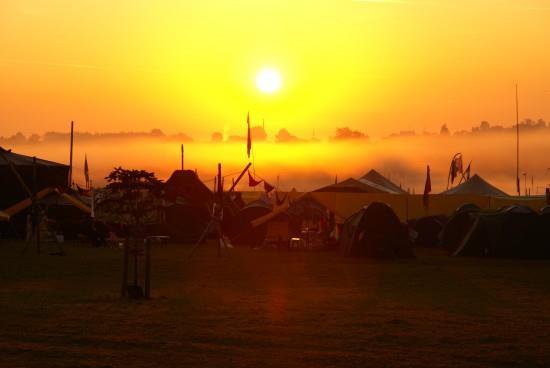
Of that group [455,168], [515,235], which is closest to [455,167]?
[455,168]

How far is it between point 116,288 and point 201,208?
2976 cm

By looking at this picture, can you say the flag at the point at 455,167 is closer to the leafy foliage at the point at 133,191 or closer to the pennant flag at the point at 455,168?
the pennant flag at the point at 455,168

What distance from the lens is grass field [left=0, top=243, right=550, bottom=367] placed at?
1255 centimetres

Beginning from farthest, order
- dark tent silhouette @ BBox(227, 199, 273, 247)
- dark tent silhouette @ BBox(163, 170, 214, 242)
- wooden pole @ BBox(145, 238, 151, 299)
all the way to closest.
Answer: dark tent silhouette @ BBox(163, 170, 214, 242)
dark tent silhouette @ BBox(227, 199, 273, 247)
wooden pole @ BBox(145, 238, 151, 299)

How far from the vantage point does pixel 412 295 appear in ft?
70.3

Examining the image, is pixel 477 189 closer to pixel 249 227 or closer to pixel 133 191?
pixel 249 227

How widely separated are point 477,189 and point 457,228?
23.1 m

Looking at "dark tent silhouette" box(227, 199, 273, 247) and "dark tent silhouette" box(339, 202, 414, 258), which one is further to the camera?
"dark tent silhouette" box(227, 199, 273, 247)

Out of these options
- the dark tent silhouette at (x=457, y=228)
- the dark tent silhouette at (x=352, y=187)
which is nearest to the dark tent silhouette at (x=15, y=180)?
the dark tent silhouette at (x=352, y=187)

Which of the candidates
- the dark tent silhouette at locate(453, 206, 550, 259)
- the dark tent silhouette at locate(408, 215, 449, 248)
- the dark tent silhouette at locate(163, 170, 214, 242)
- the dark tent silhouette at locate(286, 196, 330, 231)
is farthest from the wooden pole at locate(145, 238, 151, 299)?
the dark tent silhouette at locate(163, 170, 214, 242)

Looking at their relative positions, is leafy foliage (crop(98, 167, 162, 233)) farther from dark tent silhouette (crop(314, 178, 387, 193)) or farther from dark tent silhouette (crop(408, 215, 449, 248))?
dark tent silhouette (crop(314, 178, 387, 193))

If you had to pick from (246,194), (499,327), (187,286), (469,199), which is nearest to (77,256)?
(187,286)

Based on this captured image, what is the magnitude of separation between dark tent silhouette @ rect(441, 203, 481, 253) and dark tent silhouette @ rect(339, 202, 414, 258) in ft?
15.1

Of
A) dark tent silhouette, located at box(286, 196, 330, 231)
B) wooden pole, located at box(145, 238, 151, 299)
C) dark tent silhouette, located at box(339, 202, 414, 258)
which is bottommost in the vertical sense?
wooden pole, located at box(145, 238, 151, 299)
